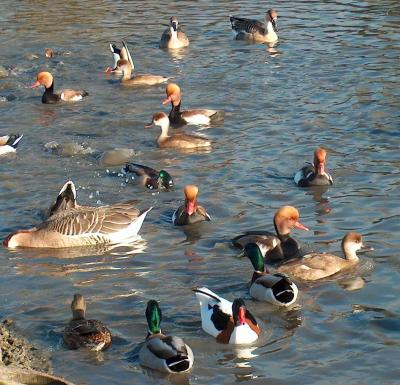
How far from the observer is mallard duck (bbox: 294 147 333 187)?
1655 cm

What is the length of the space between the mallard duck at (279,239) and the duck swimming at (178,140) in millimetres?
4789

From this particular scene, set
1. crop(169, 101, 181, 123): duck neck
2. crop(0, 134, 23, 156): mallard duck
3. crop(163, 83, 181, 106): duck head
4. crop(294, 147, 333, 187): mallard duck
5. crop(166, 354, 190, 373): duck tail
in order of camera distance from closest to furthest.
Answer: crop(166, 354, 190, 373): duck tail
crop(294, 147, 333, 187): mallard duck
crop(0, 134, 23, 156): mallard duck
crop(169, 101, 181, 123): duck neck
crop(163, 83, 181, 106): duck head

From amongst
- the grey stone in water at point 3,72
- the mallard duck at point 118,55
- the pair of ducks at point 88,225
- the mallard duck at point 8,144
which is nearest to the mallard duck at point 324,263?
the pair of ducks at point 88,225

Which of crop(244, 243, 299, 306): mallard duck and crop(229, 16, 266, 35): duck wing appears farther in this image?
crop(229, 16, 266, 35): duck wing

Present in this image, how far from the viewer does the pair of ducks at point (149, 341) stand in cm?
1070

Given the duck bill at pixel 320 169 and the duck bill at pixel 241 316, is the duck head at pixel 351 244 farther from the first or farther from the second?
the duck bill at pixel 320 169

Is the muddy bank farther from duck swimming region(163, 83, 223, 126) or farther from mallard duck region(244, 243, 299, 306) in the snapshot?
duck swimming region(163, 83, 223, 126)

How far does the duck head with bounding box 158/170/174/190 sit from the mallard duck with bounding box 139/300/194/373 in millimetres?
5626

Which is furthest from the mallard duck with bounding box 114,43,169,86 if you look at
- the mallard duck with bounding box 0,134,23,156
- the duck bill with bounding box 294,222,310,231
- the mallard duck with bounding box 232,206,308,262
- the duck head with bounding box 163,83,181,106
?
the mallard duck with bounding box 232,206,308,262

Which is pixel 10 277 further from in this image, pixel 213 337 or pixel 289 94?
pixel 289 94

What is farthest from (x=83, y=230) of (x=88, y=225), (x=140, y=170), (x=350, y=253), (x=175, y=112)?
(x=175, y=112)

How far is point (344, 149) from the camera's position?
18.5 meters

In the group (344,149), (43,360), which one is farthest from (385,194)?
(43,360)

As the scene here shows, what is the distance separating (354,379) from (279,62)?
587 inches
